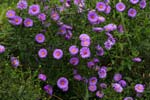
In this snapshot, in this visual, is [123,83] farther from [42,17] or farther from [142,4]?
[42,17]

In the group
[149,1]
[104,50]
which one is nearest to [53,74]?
[104,50]

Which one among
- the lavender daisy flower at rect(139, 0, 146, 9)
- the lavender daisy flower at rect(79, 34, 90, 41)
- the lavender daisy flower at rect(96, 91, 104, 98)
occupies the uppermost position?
the lavender daisy flower at rect(139, 0, 146, 9)

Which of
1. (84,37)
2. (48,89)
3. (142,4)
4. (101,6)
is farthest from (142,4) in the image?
(48,89)

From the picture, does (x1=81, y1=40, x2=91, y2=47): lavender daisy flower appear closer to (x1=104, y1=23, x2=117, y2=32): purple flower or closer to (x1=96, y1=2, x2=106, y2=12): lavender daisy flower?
(x1=104, y1=23, x2=117, y2=32): purple flower

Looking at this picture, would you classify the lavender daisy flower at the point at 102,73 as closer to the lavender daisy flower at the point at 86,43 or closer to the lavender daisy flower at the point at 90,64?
the lavender daisy flower at the point at 90,64

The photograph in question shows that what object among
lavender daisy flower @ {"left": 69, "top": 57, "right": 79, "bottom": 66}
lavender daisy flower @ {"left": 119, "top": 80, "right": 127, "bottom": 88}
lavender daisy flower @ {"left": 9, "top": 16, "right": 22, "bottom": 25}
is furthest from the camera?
lavender daisy flower @ {"left": 119, "top": 80, "right": 127, "bottom": 88}

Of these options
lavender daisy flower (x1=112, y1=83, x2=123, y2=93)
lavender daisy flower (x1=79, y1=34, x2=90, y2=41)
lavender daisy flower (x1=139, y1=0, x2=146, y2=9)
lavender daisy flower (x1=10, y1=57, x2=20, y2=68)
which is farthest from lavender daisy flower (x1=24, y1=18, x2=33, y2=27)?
lavender daisy flower (x1=139, y1=0, x2=146, y2=9)

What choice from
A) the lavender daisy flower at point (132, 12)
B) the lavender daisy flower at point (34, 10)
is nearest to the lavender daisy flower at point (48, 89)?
the lavender daisy flower at point (34, 10)

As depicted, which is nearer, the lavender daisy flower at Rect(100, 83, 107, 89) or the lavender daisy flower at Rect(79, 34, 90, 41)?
the lavender daisy flower at Rect(79, 34, 90, 41)

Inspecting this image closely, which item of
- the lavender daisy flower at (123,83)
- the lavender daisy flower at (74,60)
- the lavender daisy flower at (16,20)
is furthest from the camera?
the lavender daisy flower at (123,83)
